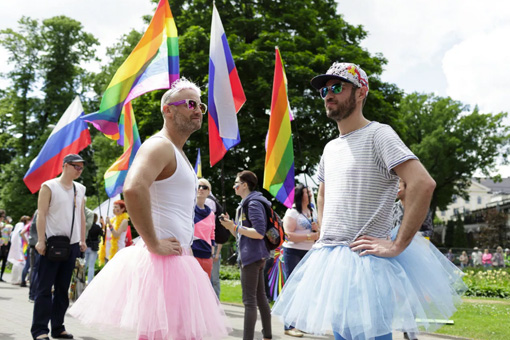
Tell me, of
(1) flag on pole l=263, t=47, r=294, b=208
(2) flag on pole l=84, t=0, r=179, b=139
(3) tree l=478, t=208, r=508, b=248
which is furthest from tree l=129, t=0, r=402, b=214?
(3) tree l=478, t=208, r=508, b=248

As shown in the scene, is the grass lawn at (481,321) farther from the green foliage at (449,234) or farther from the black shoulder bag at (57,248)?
the green foliage at (449,234)

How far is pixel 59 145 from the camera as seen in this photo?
34.4 feet

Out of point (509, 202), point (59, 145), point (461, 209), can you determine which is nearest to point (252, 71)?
point (59, 145)

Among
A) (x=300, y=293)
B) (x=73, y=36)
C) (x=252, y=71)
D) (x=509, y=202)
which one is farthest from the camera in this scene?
(x=509, y=202)

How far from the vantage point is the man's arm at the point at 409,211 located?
293 cm

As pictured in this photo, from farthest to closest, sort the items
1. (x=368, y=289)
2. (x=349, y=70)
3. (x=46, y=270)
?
(x=46, y=270)
(x=349, y=70)
(x=368, y=289)

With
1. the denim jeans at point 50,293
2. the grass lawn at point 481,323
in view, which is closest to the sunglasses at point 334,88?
the denim jeans at point 50,293

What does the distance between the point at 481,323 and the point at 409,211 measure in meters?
6.90

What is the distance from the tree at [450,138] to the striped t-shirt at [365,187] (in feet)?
143

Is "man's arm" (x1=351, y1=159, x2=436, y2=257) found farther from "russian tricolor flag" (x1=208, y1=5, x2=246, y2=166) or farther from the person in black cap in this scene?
"russian tricolor flag" (x1=208, y1=5, x2=246, y2=166)

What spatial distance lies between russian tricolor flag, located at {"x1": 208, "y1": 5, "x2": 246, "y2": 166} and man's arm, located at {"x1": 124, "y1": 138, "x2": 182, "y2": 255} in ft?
16.2

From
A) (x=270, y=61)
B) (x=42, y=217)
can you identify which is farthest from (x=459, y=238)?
(x=42, y=217)

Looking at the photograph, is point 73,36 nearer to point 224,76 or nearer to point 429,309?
point 224,76

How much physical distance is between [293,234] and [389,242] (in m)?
4.49
